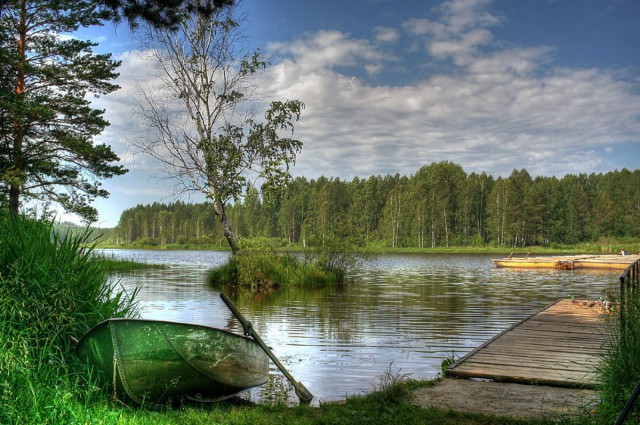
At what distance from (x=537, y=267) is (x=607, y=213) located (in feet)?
206

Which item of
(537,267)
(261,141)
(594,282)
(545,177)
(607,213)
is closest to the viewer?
(261,141)

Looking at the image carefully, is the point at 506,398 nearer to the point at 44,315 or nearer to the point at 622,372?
the point at 622,372

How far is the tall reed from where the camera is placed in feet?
18.8

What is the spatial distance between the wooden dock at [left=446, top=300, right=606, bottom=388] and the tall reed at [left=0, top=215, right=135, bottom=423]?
18.0 feet

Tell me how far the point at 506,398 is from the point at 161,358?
15.0ft

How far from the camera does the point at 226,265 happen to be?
27922 millimetres

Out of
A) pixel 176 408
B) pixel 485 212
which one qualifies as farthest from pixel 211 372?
pixel 485 212

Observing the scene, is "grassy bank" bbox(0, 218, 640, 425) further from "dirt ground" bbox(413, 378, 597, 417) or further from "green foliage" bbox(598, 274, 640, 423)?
"dirt ground" bbox(413, 378, 597, 417)

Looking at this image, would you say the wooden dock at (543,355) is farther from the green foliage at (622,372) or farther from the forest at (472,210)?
the forest at (472,210)

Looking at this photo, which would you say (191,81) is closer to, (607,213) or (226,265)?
(226,265)

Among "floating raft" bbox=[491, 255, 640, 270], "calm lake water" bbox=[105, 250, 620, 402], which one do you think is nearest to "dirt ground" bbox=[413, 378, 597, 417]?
"calm lake water" bbox=[105, 250, 620, 402]

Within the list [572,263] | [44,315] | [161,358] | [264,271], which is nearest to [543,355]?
[161,358]

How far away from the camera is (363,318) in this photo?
16250mm

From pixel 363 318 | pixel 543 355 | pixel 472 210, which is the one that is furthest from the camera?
pixel 472 210
